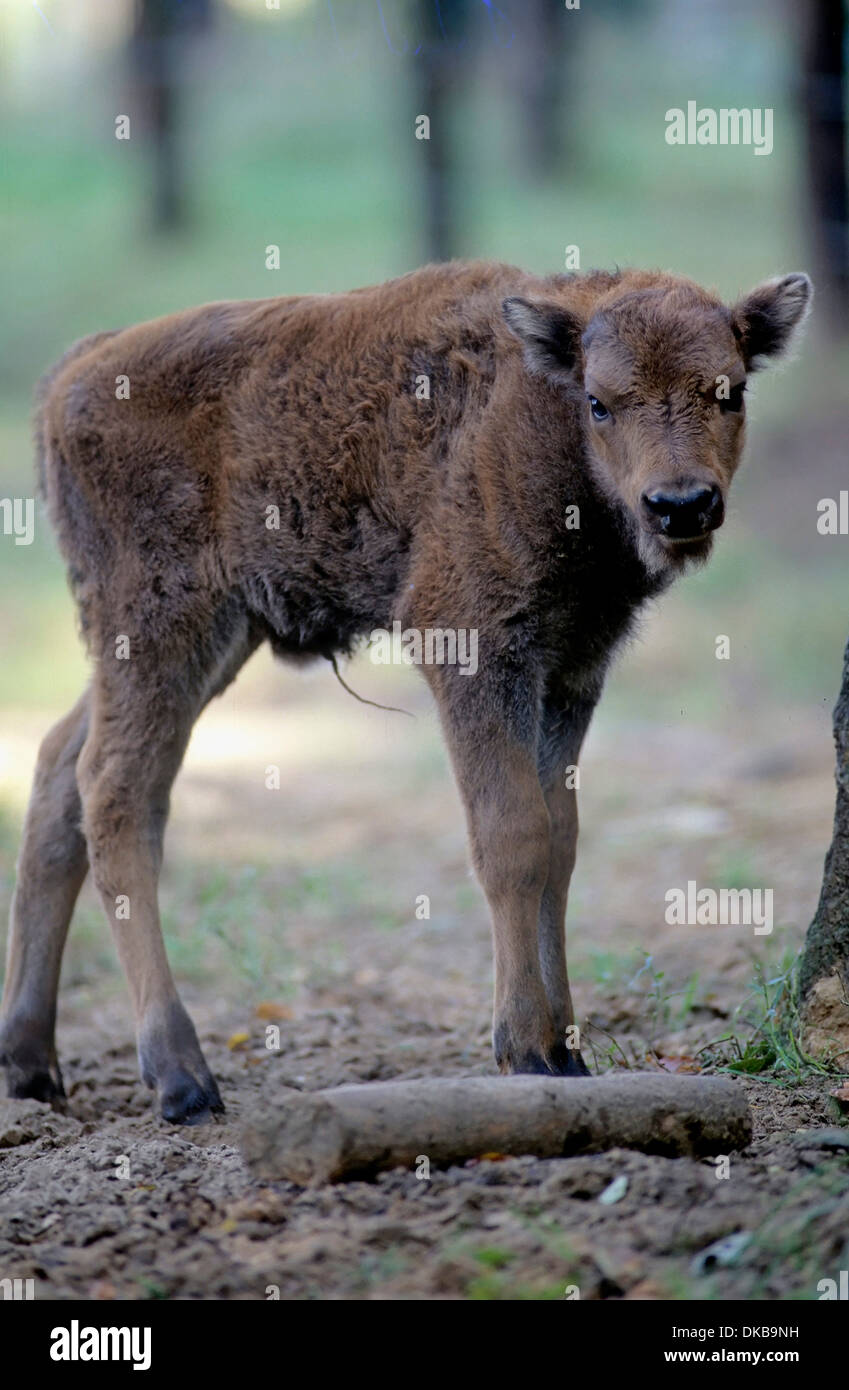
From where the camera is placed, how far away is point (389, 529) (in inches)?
231

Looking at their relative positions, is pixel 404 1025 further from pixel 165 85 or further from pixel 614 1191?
pixel 165 85

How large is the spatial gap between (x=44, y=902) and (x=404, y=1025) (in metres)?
1.81

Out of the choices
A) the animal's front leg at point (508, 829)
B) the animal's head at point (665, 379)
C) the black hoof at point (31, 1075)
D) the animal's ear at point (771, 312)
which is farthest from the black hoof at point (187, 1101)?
the animal's ear at point (771, 312)

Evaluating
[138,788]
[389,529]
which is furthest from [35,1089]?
[389,529]

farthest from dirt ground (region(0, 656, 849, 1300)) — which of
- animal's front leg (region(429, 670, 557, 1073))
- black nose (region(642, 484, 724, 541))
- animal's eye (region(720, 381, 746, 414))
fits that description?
animal's eye (region(720, 381, 746, 414))

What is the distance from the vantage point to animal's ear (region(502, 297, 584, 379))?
5520 mm

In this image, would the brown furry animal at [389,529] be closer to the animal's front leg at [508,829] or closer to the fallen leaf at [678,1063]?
the animal's front leg at [508,829]

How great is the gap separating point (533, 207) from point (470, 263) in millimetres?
23816

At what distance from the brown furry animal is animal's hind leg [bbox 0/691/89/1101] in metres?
0.01

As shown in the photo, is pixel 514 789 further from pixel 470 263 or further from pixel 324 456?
pixel 470 263

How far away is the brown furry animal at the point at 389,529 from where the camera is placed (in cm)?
542

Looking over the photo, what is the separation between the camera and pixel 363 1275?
3697 mm

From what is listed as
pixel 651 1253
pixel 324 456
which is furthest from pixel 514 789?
pixel 651 1253
